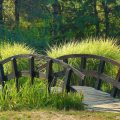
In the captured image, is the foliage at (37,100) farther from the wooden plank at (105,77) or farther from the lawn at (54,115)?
the wooden plank at (105,77)

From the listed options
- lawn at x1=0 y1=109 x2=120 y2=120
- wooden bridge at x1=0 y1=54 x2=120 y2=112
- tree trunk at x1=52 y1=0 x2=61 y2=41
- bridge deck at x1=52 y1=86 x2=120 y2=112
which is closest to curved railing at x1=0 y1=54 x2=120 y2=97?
wooden bridge at x1=0 y1=54 x2=120 y2=112

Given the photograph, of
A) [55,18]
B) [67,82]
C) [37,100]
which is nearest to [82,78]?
[67,82]

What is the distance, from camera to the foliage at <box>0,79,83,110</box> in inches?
359

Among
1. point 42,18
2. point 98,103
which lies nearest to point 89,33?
point 42,18

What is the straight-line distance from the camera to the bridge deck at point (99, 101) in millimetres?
9836

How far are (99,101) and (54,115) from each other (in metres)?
3.08

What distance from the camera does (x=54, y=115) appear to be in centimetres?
814

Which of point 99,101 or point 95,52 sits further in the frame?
point 95,52

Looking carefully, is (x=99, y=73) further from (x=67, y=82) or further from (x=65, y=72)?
(x=67, y=82)

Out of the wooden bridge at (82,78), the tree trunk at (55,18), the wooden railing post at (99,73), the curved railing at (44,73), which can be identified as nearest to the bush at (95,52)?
the wooden bridge at (82,78)

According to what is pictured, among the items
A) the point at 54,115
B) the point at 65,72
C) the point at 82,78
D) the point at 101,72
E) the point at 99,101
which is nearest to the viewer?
the point at 54,115

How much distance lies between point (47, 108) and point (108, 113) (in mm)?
1188

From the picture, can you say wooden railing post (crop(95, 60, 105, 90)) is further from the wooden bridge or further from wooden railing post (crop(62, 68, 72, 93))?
wooden railing post (crop(62, 68, 72, 93))

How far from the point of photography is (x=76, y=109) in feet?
29.7
